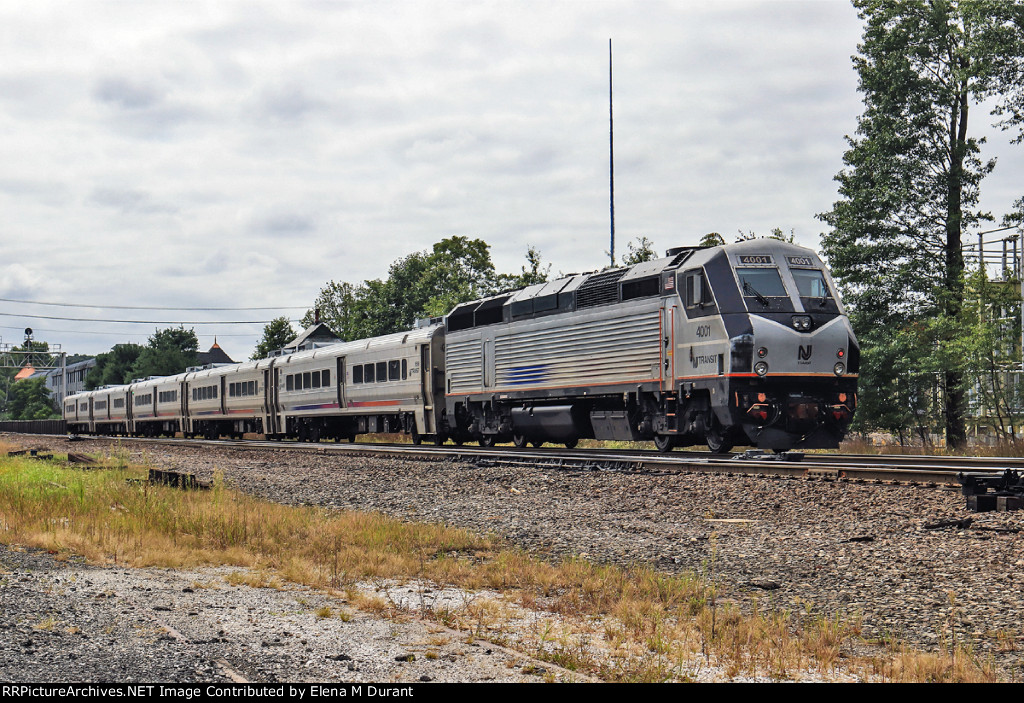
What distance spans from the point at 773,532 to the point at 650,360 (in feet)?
29.7

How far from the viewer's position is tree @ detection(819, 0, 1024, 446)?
2650cm

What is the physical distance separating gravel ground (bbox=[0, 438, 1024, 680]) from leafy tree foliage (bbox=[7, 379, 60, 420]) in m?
128

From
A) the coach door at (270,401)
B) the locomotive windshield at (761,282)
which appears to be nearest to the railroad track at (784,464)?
the locomotive windshield at (761,282)

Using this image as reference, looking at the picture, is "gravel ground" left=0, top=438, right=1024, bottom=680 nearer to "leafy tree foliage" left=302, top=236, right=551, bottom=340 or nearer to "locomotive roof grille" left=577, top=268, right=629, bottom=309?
"locomotive roof grille" left=577, top=268, right=629, bottom=309

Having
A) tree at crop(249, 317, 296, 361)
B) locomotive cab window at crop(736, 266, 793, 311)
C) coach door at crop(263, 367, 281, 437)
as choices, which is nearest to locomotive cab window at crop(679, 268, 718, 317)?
locomotive cab window at crop(736, 266, 793, 311)

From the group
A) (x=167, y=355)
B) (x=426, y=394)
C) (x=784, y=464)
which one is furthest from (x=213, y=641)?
(x=167, y=355)

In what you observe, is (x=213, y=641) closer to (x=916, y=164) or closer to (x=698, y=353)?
(x=698, y=353)

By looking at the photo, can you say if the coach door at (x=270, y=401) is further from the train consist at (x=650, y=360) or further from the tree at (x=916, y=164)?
the tree at (x=916, y=164)

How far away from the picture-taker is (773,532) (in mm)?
9766

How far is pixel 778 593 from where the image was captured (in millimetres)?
7379

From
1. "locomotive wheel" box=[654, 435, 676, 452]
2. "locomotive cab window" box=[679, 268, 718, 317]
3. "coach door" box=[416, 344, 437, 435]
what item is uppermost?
"locomotive cab window" box=[679, 268, 718, 317]

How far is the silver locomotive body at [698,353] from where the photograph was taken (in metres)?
16.8

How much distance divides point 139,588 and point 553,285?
15.8 metres

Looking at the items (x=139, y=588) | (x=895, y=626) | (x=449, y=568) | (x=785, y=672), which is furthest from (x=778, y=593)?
(x=139, y=588)
